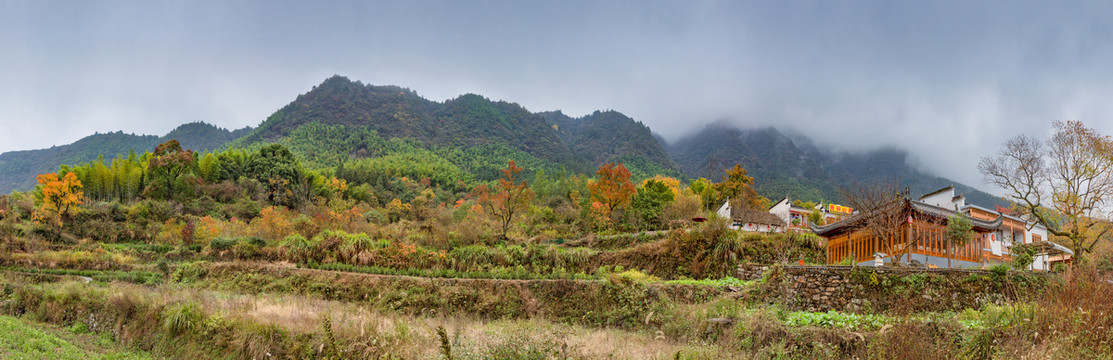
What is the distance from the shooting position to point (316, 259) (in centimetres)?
1994

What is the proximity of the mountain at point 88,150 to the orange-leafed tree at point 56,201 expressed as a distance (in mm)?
63157

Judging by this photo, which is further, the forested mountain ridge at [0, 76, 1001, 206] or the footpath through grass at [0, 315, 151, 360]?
the forested mountain ridge at [0, 76, 1001, 206]

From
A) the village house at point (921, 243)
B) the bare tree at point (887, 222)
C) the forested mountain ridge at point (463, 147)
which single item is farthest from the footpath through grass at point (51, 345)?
the forested mountain ridge at point (463, 147)

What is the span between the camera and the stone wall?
1152 cm

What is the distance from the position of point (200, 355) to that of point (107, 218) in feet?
96.9

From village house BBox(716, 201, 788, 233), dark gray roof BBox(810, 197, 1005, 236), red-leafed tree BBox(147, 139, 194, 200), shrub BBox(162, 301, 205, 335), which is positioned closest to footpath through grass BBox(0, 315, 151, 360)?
shrub BBox(162, 301, 205, 335)

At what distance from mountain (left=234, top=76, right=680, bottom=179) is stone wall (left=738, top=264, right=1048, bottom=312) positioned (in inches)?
2478

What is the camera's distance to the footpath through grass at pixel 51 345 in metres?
9.17

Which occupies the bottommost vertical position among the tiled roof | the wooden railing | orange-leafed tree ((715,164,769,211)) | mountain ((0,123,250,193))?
the wooden railing

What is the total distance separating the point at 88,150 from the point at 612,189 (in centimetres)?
10443

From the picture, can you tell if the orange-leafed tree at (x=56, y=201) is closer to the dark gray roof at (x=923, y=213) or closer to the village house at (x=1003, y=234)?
the dark gray roof at (x=923, y=213)

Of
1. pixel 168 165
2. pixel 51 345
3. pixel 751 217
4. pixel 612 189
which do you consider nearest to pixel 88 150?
pixel 168 165

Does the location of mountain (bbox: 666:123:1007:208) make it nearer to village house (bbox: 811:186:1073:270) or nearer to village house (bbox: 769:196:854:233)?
village house (bbox: 769:196:854:233)

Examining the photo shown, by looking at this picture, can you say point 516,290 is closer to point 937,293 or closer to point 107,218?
point 937,293
